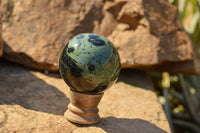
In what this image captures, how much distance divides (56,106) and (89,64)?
522 mm

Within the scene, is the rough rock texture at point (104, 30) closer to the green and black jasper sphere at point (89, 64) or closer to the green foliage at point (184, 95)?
the green foliage at point (184, 95)

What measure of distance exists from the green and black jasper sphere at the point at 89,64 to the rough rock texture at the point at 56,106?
0.87 feet

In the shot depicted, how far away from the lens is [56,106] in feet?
5.60

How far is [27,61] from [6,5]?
64 centimetres

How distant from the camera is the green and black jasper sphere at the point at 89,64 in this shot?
1350mm

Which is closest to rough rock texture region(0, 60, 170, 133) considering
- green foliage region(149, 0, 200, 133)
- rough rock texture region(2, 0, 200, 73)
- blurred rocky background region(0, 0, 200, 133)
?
blurred rocky background region(0, 0, 200, 133)

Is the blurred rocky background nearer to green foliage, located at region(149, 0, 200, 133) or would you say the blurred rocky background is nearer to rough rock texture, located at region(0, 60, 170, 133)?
rough rock texture, located at region(0, 60, 170, 133)

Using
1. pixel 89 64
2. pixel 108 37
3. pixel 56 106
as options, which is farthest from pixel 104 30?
pixel 89 64

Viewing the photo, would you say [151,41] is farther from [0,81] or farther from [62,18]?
[0,81]

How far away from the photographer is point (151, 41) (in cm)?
241

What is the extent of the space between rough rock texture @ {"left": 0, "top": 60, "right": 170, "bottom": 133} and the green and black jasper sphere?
10.4 inches

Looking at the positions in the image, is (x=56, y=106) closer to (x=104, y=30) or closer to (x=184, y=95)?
(x=104, y=30)

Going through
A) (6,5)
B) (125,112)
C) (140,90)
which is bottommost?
(140,90)

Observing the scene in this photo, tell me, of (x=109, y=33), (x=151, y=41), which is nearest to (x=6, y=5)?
(x=109, y=33)
